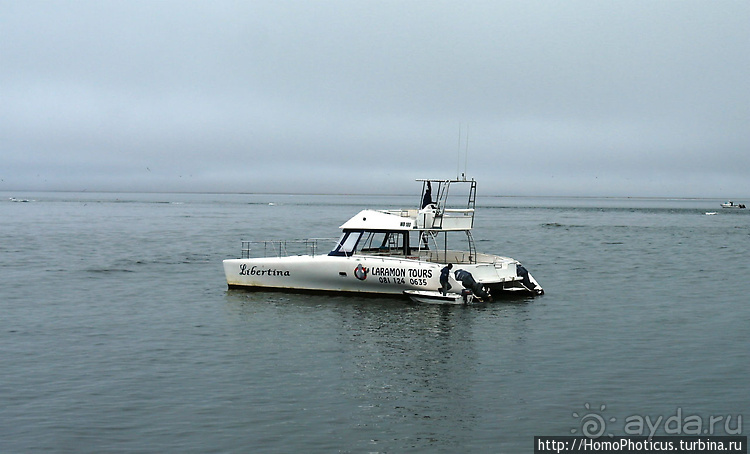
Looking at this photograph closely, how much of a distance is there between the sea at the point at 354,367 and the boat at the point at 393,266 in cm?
80

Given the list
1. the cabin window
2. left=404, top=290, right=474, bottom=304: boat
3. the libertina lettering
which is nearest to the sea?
left=404, top=290, right=474, bottom=304: boat

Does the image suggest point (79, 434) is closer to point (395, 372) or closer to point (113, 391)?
point (113, 391)

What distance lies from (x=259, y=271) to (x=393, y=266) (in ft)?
21.3

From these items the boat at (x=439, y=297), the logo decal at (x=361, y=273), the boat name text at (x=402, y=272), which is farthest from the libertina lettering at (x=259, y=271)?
the boat at (x=439, y=297)

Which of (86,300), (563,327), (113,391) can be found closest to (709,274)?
(563,327)

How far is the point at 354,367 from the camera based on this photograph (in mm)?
21844

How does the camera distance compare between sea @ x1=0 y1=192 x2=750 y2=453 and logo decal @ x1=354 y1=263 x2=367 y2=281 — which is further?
logo decal @ x1=354 y1=263 x2=367 y2=281

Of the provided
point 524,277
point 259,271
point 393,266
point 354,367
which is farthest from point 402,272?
point 354,367

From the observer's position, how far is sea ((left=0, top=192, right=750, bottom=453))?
16.3 metres

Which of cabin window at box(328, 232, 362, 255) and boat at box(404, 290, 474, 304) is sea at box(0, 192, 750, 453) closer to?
boat at box(404, 290, 474, 304)

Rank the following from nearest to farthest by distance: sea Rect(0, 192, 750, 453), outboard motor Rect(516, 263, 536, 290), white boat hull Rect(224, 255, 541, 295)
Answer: sea Rect(0, 192, 750, 453) → white boat hull Rect(224, 255, 541, 295) → outboard motor Rect(516, 263, 536, 290)

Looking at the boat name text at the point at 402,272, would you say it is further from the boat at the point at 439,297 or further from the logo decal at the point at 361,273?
the boat at the point at 439,297

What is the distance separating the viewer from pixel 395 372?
69.9ft

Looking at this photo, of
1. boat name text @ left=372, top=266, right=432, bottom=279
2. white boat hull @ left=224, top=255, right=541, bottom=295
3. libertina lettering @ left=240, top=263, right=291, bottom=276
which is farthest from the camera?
libertina lettering @ left=240, top=263, right=291, bottom=276
